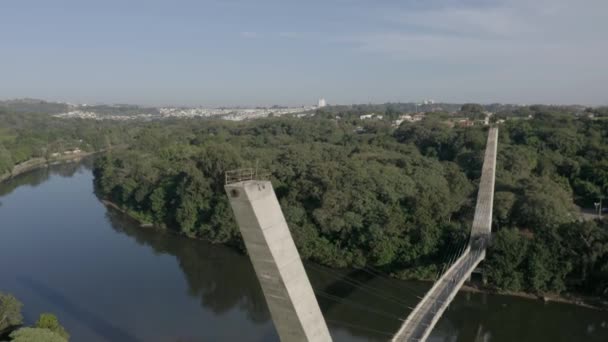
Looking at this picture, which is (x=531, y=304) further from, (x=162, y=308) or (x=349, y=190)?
(x=162, y=308)

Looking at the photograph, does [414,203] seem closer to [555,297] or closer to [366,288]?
[366,288]

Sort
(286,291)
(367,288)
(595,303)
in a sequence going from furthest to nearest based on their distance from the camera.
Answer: (367,288)
(595,303)
(286,291)

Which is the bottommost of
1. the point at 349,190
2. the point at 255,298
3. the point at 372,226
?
the point at 255,298

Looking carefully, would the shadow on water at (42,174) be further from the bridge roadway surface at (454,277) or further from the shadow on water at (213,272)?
the bridge roadway surface at (454,277)

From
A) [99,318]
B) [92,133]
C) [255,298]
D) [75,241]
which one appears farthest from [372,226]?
[92,133]

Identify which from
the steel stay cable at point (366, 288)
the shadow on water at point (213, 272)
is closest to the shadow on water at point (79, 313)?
the shadow on water at point (213, 272)

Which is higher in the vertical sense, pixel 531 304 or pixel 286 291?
pixel 286 291

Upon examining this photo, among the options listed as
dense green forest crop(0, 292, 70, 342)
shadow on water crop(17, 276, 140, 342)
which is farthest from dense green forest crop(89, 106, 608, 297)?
A: dense green forest crop(0, 292, 70, 342)
